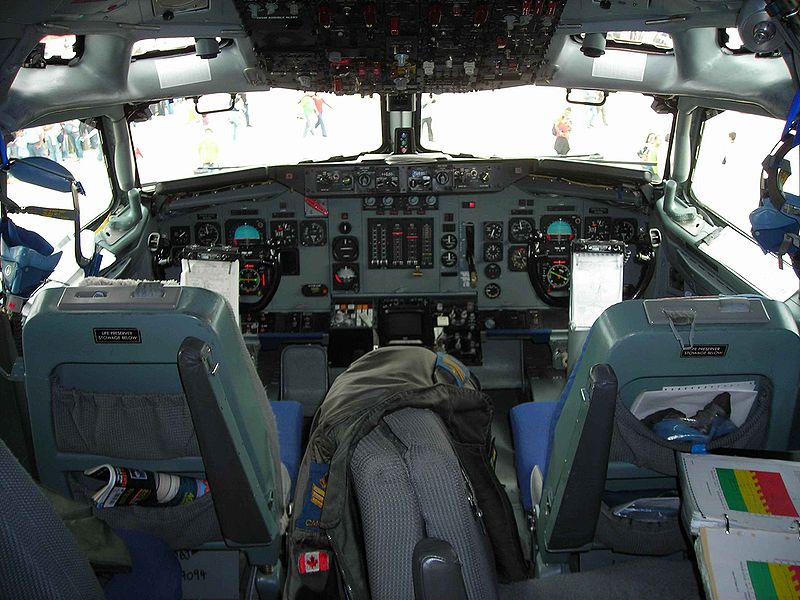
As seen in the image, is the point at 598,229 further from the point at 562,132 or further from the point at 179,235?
the point at 179,235

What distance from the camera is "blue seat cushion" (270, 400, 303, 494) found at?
9.02ft

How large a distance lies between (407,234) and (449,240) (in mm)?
298

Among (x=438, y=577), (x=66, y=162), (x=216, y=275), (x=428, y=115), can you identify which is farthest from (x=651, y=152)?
(x=438, y=577)

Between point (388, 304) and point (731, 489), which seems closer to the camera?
point (731, 489)

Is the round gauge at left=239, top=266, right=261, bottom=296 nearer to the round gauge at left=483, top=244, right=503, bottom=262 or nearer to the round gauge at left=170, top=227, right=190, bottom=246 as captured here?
the round gauge at left=170, top=227, right=190, bottom=246

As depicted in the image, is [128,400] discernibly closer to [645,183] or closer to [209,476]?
[209,476]

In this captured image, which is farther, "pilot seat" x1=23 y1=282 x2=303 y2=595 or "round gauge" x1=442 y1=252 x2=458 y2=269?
"round gauge" x1=442 y1=252 x2=458 y2=269

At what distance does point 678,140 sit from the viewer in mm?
4598

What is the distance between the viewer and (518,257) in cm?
486

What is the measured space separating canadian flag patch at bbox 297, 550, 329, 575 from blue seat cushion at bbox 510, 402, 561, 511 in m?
0.87

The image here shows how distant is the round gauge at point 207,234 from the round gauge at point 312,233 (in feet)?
1.94

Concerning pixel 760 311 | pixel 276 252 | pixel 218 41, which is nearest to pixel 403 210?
pixel 276 252

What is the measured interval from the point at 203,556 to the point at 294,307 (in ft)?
9.23

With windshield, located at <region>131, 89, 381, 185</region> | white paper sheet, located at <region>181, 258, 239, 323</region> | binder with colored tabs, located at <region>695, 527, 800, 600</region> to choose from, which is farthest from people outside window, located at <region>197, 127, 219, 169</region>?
binder with colored tabs, located at <region>695, 527, 800, 600</region>
